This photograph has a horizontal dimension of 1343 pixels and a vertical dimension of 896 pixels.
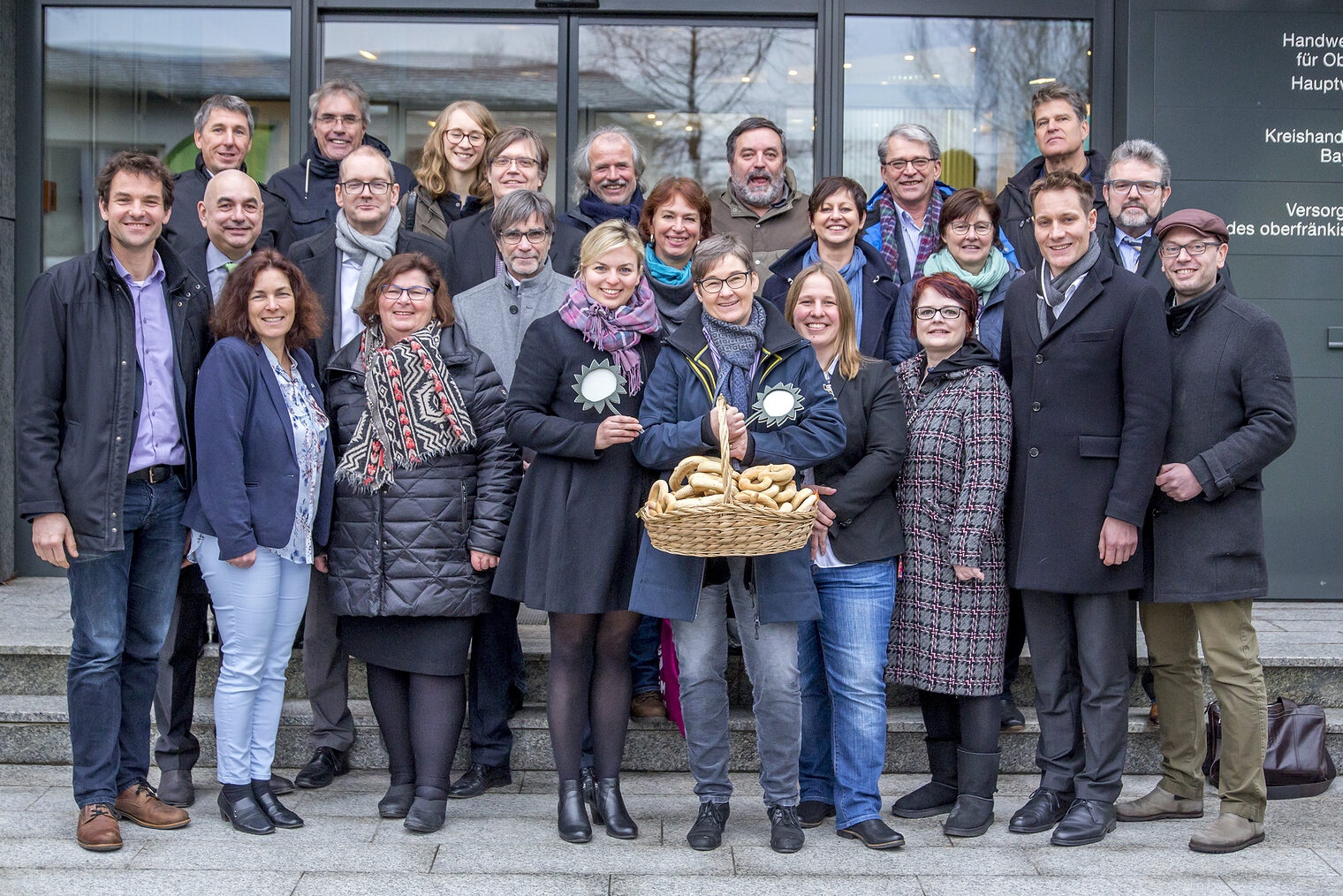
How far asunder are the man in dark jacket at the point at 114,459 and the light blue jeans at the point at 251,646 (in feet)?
0.72

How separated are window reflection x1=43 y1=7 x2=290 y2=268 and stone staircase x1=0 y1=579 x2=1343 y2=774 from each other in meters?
2.66

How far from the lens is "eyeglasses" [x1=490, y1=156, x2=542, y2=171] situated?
17.2 feet

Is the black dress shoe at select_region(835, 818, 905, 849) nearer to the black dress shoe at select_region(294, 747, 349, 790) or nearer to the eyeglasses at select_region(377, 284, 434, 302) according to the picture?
the black dress shoe at select_region(294, 747, 349, 790)

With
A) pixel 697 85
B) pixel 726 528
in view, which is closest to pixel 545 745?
pixel 726 528

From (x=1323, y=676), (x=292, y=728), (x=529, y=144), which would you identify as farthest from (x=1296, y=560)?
(x=292, y=728)

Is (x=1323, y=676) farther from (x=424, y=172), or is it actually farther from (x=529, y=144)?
(x=424, y=172)

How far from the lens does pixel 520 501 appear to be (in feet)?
14.5

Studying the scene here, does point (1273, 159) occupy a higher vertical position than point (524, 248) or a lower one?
higher

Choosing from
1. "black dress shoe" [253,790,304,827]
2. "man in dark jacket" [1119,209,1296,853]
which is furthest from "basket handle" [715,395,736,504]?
"black dress shoe" [253,790,304,827]

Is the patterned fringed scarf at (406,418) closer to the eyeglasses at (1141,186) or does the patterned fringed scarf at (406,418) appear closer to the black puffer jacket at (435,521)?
the black puffer jacket at (435,521)

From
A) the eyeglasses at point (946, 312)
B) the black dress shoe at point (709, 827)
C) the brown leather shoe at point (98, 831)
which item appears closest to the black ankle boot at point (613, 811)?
the black dress shoe at point (709, 827)

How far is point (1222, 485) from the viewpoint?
4.27m

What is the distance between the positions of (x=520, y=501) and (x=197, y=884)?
1.53m

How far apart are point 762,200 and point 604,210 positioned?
662mm
